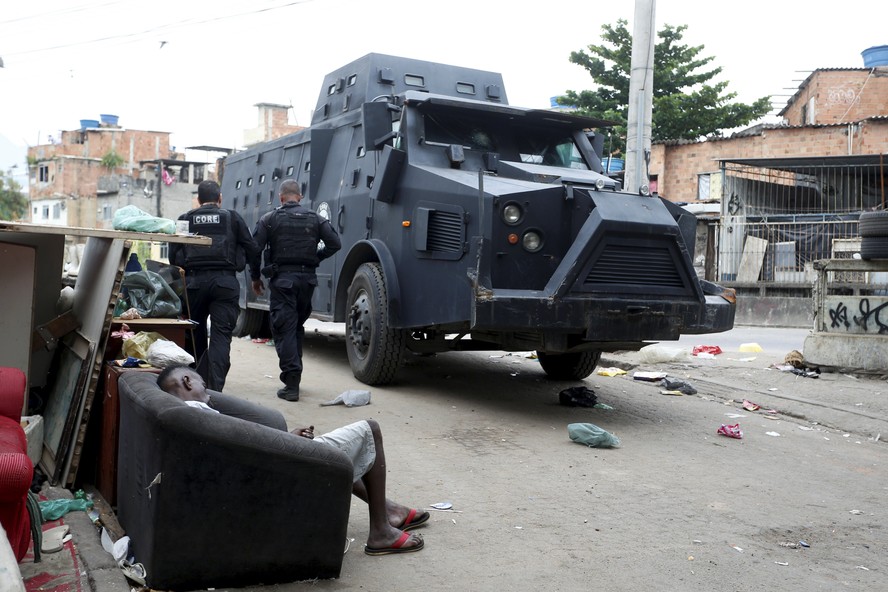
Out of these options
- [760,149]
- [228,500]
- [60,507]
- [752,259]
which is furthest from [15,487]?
[760,149]

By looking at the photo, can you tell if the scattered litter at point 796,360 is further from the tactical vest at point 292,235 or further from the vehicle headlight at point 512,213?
the tactical vest at point 292,235

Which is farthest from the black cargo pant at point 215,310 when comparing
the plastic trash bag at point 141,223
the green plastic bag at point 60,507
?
the green plastic bag at point 60,507

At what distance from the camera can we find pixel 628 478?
213 inches

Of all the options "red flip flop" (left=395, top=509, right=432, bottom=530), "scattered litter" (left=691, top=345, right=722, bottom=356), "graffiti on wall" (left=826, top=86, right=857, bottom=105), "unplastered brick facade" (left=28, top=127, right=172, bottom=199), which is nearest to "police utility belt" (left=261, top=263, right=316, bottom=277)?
"red flip flop" (left=395, top=509, right=432, bottom=530)

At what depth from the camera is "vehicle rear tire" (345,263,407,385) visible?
25.7 feet

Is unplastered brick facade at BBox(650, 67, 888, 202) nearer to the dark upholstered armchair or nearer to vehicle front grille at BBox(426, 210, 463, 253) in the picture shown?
vehicle front grille at BBox(426, 210, 463, 253)

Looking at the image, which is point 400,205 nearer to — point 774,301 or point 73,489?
point 73,489

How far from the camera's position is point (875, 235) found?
9367 millimetres

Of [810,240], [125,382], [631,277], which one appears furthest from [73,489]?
[810,240]

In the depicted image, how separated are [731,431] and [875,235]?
12.4ft

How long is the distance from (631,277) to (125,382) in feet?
12.5

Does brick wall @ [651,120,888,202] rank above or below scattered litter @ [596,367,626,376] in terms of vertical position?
above

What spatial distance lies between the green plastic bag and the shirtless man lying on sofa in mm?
869

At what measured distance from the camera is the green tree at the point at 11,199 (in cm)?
6500
